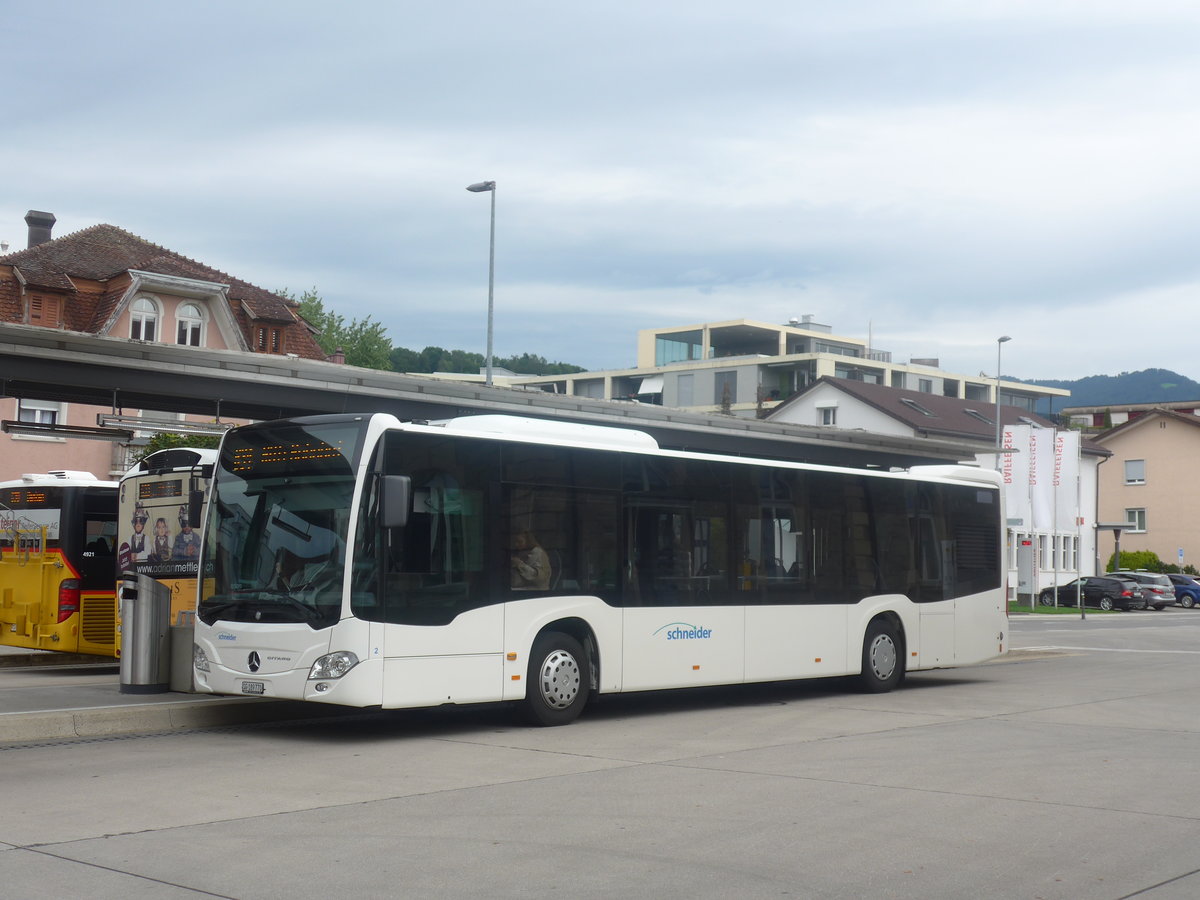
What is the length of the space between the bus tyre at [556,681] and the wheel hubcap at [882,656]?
5.21 m

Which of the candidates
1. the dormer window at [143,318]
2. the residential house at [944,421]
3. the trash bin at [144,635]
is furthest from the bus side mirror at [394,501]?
the residential house at [944,421]

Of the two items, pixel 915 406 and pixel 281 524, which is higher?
pixel 915 406

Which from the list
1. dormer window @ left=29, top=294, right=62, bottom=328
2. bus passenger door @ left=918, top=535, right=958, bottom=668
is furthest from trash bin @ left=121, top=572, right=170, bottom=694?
dormer window @ left=29, top=294, right=62, bottom=328

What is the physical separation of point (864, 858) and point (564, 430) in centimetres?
750

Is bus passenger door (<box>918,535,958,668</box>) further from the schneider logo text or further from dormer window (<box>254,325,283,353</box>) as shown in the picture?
A: dormer window (<box>254,325,283,353</box>)

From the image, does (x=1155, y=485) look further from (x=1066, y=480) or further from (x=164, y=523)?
(x=164, y=523)

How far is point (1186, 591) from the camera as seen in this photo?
66125 mm

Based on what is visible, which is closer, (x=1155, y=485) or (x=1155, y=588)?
(x=1155, y=588)

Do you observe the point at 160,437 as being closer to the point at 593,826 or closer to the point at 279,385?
the point at 279,385

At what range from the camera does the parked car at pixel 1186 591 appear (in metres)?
65.8

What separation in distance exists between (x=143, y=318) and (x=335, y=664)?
39.8m

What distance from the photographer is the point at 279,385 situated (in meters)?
20.1

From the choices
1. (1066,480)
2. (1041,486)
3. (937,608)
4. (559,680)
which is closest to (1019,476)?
(1041,486)

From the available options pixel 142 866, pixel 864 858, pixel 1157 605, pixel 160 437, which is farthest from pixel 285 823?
pixel 1157 605
